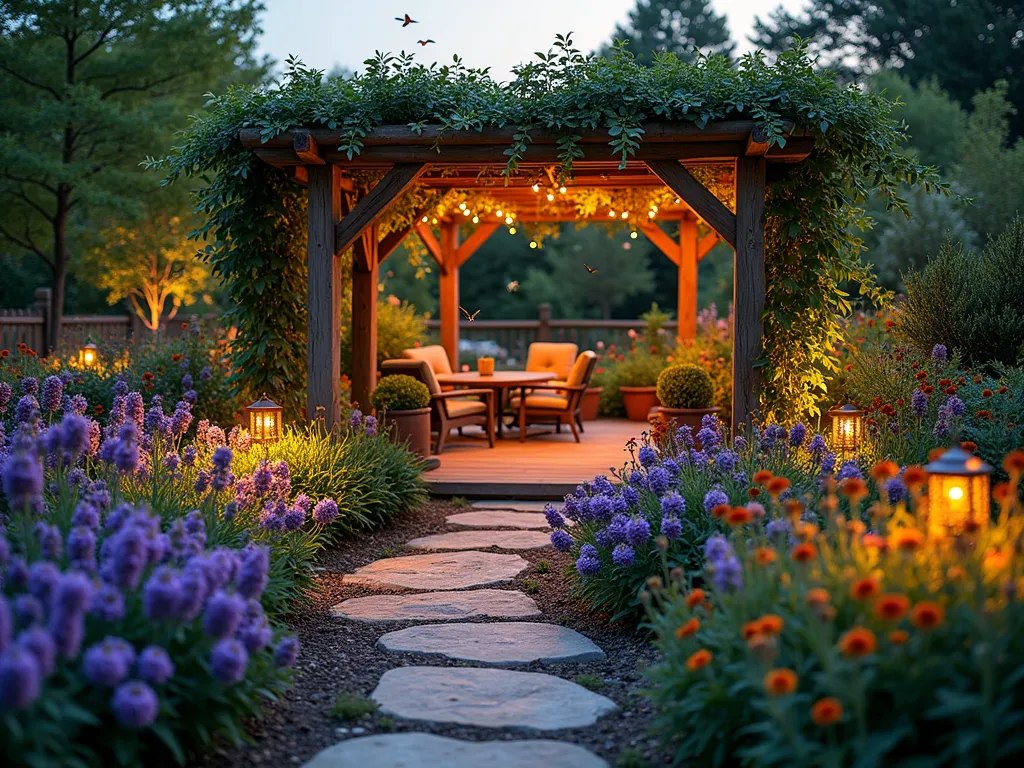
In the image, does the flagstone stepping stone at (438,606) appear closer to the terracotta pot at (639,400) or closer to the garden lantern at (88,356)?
the garden lantern at (88,356)

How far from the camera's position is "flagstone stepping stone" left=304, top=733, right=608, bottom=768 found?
103 inches

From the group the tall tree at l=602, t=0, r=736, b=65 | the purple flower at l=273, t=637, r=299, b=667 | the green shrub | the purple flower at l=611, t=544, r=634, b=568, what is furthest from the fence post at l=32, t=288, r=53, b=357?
the tall tree at l=602, t=0, r=736, b=65

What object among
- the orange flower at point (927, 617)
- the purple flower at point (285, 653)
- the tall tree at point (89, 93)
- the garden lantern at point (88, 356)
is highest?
the tall tree at point (89, 93)

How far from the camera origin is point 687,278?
11359mm

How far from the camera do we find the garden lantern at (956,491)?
2.55m

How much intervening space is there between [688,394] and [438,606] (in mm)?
4351

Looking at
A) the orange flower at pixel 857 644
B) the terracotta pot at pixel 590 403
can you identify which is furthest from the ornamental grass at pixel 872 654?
the terracotta pot at pixel 590 403

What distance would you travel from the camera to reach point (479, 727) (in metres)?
2.94

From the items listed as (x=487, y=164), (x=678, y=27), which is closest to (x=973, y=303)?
(x=487, y=164)

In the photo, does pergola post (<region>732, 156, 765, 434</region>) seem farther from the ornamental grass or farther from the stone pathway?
the ornamental grass

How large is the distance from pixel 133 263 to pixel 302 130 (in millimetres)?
10728

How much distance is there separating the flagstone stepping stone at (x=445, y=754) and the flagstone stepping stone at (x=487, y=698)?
17 centimetres

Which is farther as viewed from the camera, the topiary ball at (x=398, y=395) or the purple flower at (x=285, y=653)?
the topiary ball at (x=398, y=395)

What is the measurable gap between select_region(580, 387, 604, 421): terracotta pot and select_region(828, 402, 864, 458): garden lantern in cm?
598
